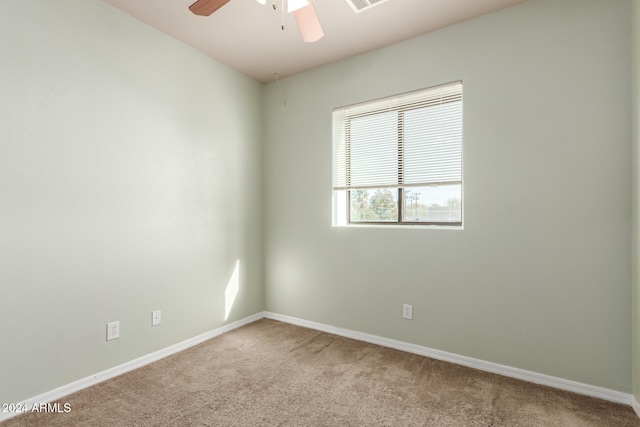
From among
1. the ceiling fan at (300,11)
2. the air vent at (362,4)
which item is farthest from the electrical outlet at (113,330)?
the air vent at (362,4)

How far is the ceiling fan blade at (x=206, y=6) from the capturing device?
1604 mm

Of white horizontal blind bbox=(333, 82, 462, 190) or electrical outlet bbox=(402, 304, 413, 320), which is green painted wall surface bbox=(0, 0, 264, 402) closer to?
white horizontal blind bbox=(333, 82, 462, 190)

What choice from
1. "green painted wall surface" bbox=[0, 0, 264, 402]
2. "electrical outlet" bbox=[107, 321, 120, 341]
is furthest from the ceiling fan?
"electrical outlet" bbox=[107, 321, 120, 341]

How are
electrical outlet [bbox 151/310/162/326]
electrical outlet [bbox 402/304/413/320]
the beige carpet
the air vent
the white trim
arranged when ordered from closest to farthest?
the beige carpet, the white trim, the air vent, electrical outlet [bbox 151/310/162/326], electrical outlet [bbox 402/304/413/320]

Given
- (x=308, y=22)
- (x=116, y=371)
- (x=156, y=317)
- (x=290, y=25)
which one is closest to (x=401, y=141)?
(x=290, y=25)

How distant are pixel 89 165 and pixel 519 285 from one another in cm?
306

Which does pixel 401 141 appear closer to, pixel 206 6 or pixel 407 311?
pixel 407 311

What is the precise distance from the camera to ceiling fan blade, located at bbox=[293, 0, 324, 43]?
1.68 m

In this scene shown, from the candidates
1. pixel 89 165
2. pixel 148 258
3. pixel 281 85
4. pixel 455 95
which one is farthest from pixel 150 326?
pixel 455 95

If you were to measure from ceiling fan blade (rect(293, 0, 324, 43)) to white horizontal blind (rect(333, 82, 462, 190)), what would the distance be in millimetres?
1232

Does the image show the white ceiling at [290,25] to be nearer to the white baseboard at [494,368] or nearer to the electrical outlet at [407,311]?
the electrical outlet at [407,311]

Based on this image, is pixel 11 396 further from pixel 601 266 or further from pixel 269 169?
pixel 601 266

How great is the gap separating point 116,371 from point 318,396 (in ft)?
4.76

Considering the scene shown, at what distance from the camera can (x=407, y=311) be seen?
2727 mm
